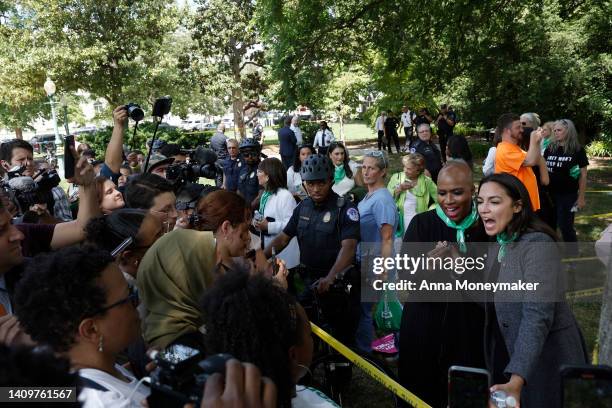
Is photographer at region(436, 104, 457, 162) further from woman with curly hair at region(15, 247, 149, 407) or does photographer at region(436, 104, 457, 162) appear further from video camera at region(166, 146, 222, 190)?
woman with curly hair at region(15, 247, 149, 407)

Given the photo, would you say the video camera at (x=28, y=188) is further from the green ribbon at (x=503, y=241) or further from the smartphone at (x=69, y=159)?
the green ribbon at (x=503, y=241)

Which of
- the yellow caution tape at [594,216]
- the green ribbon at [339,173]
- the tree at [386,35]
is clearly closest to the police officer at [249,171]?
the green ribbon at [339,173]

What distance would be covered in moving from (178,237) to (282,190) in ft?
8.51

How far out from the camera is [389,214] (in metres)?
4.33

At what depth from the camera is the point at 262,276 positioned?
5.54 ft

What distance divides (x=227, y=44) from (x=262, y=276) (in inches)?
1164

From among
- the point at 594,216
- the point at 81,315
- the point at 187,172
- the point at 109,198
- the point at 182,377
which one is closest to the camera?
the point at 182,377

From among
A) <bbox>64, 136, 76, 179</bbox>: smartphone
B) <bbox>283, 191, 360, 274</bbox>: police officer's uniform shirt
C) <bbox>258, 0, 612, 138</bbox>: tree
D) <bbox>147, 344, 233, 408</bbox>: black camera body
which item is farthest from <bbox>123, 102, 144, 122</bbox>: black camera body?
<bbox>258, 0, 612, 138</bbox>: tree

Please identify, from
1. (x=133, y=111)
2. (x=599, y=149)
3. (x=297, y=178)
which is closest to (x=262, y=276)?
(x=133, y=111)

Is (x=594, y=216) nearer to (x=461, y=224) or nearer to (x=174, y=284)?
(x=461, y=224)

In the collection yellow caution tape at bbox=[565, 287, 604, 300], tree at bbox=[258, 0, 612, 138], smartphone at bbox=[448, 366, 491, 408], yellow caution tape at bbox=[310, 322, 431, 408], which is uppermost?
tree at bbox=[258, 0, 612, 138]

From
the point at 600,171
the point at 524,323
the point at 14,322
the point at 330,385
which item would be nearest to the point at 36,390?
the point at 14,322

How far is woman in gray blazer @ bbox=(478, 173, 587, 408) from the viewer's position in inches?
88.7

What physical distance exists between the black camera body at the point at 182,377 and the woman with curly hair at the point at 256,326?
8.8 inches
